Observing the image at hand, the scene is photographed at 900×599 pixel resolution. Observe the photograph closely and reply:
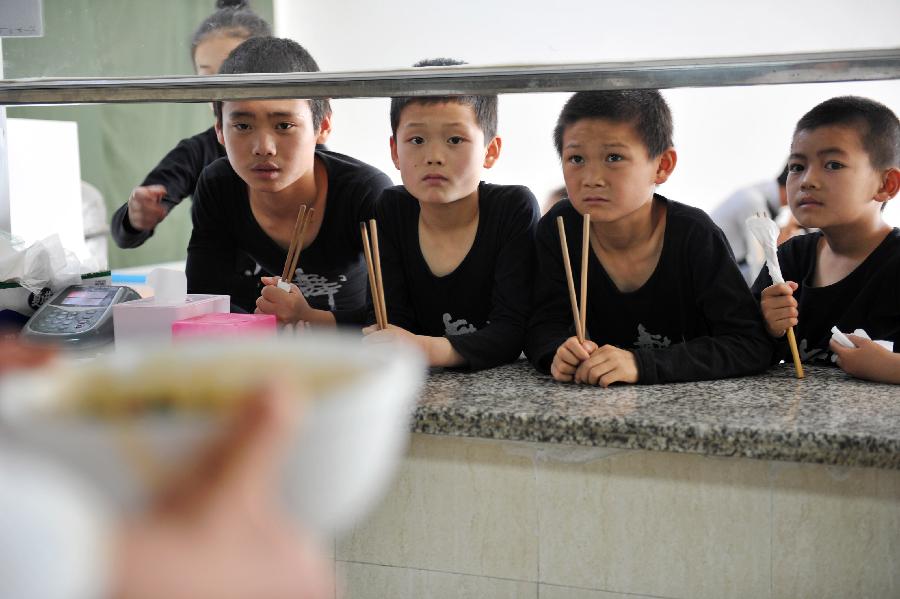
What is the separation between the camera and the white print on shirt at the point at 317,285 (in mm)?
1782

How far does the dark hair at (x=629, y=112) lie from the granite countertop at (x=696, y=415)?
1.48 feet

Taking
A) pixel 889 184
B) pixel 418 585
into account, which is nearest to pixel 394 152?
pixel 418 585

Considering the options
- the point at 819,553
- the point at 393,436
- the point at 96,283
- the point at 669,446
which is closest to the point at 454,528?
the point at 669,446

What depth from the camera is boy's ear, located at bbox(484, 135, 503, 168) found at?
1.70 meters

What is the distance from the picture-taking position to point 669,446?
3.72 ft

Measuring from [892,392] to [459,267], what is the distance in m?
0.76

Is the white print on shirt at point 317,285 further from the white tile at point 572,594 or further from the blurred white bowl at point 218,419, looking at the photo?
the blurred white bowl at point 218,419

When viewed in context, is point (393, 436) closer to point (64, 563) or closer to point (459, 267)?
point (64, 563)

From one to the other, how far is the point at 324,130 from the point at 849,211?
40.4 inches

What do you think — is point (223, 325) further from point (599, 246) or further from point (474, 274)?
point (599, 246)

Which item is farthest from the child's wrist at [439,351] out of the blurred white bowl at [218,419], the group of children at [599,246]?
the blurred white bowl at [218,419]

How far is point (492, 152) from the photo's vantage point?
5.63 feet

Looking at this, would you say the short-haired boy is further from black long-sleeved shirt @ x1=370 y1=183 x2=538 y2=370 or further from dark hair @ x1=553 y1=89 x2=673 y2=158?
dark hair @ x1=553 y1=89 x2=673 y2=158

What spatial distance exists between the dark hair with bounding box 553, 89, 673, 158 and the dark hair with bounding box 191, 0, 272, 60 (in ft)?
1.98
